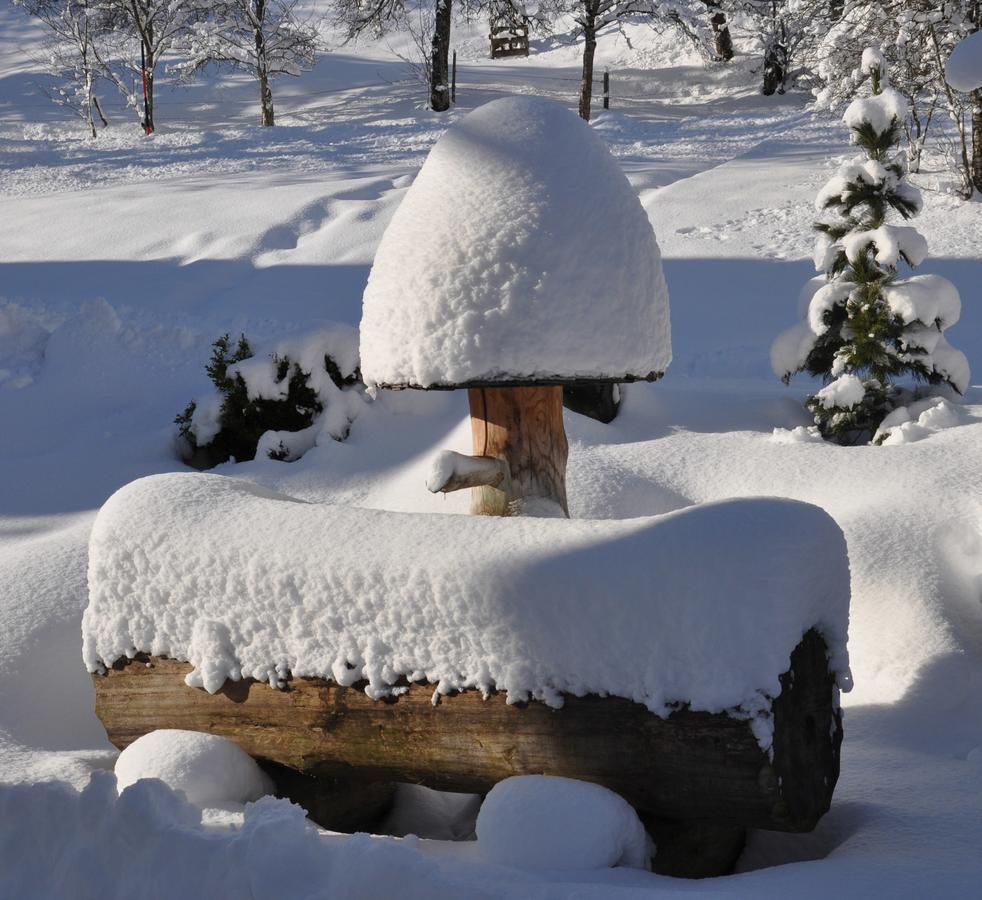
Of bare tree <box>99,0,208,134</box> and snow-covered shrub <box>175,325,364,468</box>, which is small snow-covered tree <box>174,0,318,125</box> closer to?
bare tree <box>99,0,208,134</box>

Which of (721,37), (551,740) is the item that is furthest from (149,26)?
(551,740)

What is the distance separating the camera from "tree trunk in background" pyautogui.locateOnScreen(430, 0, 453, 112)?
722 inches

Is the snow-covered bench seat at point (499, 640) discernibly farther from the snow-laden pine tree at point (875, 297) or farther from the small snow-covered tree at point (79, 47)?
the small snow-covered tree at point (79, 47)

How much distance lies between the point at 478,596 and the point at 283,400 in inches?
132

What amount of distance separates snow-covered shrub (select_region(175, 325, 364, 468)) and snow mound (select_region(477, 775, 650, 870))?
131 inches

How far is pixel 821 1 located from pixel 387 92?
9.99 metres

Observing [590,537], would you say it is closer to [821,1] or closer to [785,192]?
[785,192]

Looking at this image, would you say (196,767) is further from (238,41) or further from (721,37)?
(721,37)

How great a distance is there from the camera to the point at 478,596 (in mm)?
2574

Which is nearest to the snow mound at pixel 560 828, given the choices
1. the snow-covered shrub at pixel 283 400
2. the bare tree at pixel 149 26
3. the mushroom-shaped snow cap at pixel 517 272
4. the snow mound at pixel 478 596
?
the snow mound at pixel 478 596

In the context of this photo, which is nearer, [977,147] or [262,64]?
[977,147]

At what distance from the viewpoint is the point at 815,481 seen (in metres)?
4.68

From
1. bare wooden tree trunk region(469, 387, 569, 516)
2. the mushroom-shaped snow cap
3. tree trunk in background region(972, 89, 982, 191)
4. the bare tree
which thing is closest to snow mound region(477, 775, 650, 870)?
bare wooden tree trunk region(469, 387, 569, 516)

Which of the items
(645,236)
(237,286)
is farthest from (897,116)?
(237,286)
